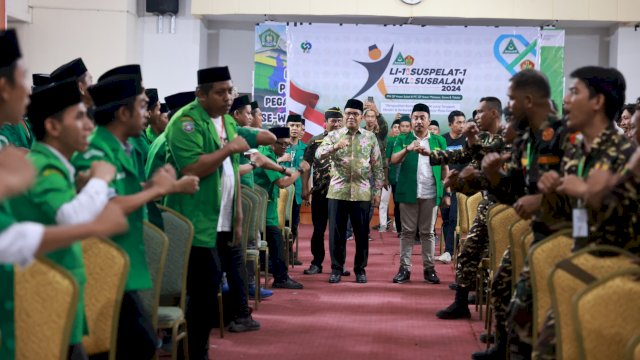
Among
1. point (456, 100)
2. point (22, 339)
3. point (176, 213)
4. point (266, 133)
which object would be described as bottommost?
point (22, 339)

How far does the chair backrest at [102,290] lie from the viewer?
10.4 feet

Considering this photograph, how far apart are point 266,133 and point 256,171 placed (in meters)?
2.90

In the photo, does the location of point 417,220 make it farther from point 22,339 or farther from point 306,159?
point 22,339

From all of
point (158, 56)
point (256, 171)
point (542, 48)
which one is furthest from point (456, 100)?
point (256, 171)

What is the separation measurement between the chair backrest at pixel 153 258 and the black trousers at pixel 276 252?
13.3ft

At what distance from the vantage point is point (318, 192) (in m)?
8.59

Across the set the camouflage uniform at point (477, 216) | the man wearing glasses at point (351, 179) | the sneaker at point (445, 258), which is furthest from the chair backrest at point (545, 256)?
the sneaker at point (445, 258)

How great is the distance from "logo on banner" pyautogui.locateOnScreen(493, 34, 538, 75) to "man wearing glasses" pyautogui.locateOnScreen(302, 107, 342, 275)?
562 cm

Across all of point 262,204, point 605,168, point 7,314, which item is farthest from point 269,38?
point 7,314

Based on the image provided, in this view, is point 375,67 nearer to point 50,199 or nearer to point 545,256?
point 545,256

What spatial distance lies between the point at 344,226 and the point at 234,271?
9.44 feet

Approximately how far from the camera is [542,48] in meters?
13.9

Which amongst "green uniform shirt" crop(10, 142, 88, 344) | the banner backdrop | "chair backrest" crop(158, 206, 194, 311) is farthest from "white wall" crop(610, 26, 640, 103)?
"green uniform shirt" crop(10, 142, 88, 344)

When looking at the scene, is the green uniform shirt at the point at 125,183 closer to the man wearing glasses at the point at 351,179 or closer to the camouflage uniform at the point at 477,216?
the camouflage uniform at the point at 477,216
